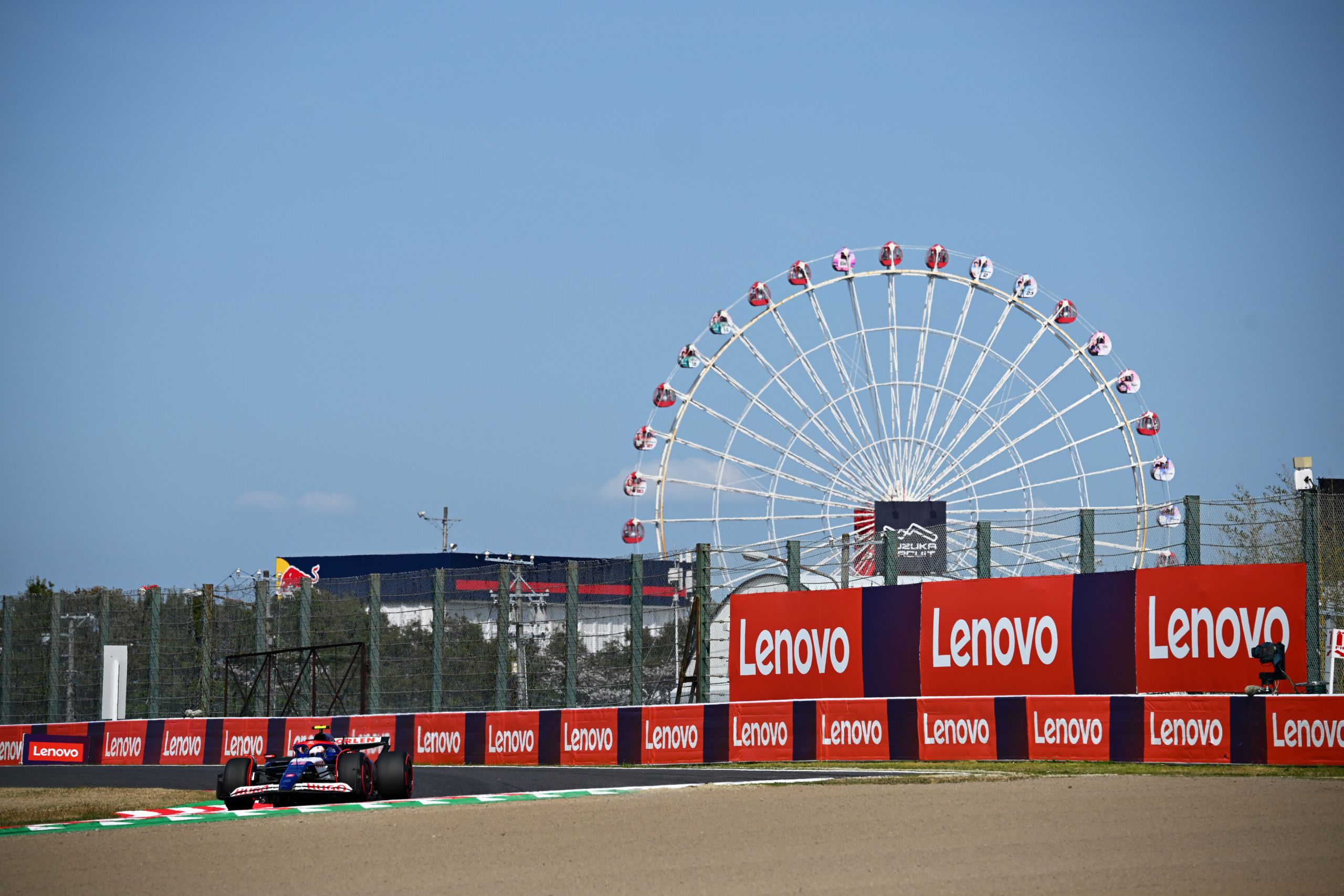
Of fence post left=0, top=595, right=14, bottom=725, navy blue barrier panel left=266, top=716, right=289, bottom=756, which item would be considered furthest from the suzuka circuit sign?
fence post left=0, top=595, right=14, bottom=725

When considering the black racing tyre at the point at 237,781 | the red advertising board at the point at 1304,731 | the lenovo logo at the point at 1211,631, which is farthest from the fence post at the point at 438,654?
the red advertising board at the point at 1304,731

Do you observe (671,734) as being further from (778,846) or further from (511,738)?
(778,846)

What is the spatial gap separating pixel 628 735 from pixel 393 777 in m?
6.78

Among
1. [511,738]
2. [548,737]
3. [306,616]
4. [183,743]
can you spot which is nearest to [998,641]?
[548,737]

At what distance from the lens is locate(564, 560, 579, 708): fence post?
81.0 ft

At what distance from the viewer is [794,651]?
23.8 meters

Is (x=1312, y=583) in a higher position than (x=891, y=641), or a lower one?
higher

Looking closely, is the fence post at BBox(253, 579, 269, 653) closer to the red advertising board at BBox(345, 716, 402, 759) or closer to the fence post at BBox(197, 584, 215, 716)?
the fence post at BBox(197, 584, 215, 716)

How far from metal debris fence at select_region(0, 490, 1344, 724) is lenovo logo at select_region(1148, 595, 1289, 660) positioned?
0.51 metres

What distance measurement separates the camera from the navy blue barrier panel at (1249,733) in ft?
55.7

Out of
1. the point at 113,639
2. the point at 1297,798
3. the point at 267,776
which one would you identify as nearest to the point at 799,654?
the point at 267,776

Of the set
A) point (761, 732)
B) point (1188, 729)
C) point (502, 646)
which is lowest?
point (761, 732)

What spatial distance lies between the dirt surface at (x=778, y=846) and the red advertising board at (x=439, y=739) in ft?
33.3

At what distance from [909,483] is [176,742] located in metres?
20.5
